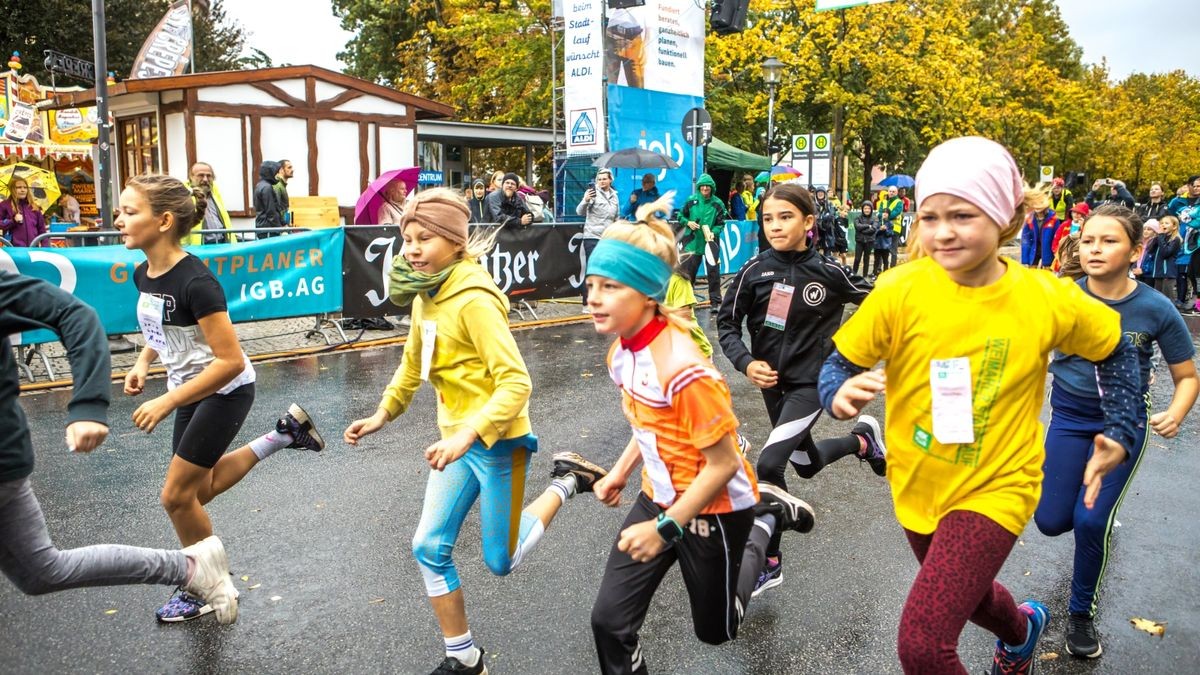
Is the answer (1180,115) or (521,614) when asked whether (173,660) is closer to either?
(521,614)

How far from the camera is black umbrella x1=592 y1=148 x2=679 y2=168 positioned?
16.9 metres

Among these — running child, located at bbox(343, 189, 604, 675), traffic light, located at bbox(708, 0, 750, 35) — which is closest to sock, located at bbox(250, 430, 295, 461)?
running child, located at bbox(343, 189, 604, 675)

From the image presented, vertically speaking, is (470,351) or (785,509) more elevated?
(470,351)

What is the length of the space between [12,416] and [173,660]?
126 cm

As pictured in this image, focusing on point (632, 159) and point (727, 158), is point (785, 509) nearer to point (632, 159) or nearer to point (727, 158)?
point (632, 159)

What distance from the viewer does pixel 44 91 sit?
25.8m

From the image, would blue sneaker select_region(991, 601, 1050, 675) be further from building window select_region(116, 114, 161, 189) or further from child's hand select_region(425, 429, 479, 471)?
building window select_region(116, 114, 161, 189)

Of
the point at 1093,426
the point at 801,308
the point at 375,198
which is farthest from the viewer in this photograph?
the point at 375,198

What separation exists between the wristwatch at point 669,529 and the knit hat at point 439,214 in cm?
138

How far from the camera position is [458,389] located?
3547 mm

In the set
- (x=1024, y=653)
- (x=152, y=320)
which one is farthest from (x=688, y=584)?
(x=152, y=320)

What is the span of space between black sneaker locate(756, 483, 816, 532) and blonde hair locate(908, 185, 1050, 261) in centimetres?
106

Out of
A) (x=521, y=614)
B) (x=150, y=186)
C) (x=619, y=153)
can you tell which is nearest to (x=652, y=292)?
(x=521, y=614)

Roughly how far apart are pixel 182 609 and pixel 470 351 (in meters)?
1.85
